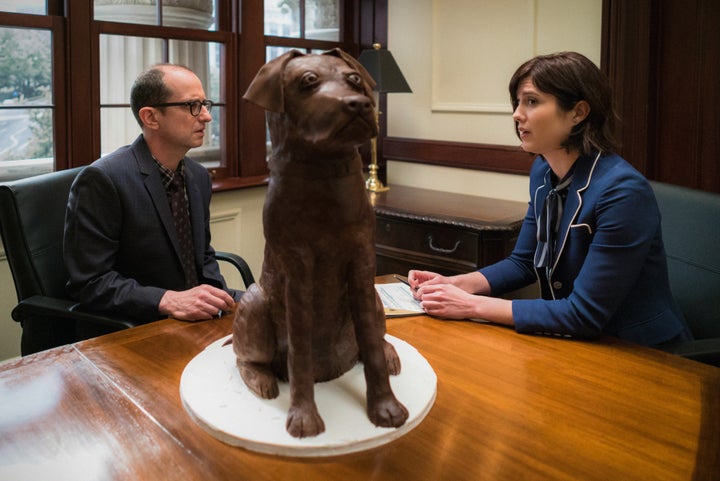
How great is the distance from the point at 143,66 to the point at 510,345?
2.42 metres

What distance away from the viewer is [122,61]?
301 cm

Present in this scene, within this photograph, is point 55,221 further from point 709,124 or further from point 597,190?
point 709,124

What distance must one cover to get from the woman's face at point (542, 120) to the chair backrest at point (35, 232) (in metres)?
1.38

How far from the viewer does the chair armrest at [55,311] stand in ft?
5.52

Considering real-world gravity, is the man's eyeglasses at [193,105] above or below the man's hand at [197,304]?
above

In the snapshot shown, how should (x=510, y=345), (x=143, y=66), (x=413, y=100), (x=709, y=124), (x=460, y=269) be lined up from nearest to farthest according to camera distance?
1. (x=510, y=345)
2. (x=709, y=124)
3. (x=460, y=269)
4. (x=143, y=66)
5. (x=413, y=100)

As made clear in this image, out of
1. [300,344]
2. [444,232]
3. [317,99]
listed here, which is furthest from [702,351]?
[444,232]

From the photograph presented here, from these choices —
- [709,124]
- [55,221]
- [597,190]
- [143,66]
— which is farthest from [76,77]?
[709,124]

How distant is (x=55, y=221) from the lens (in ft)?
6.22

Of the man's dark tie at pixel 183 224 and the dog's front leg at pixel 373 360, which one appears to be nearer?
the dog's front leg at pixel 373 360

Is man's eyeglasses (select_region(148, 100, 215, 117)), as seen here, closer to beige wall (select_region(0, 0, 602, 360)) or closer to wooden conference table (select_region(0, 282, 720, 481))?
wooden conference table (select_region(0, 282, 720, 481))

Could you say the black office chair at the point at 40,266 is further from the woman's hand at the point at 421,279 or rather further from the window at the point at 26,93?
the window at the point at 26,93

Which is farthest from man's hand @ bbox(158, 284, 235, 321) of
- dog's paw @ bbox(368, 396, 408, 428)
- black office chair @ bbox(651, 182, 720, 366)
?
black office chair @ bbox(651, 182, 720, 366)

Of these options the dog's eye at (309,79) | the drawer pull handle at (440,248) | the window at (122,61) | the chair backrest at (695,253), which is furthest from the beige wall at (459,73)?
the dog's eye at (309,79)
